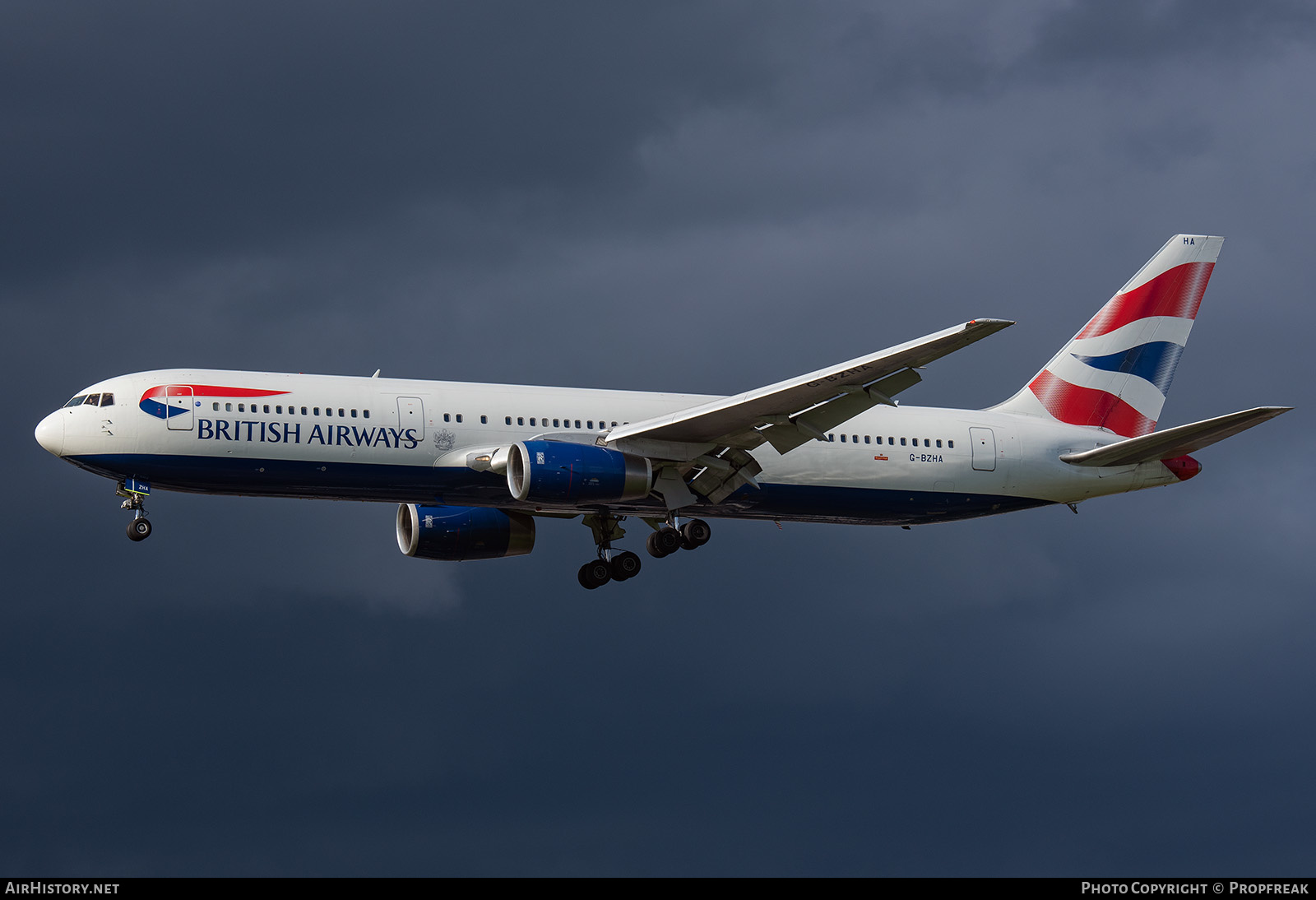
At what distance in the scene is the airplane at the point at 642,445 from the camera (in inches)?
1710

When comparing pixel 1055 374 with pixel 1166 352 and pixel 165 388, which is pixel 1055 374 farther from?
pixel 165 388

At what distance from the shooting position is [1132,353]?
54938 mm

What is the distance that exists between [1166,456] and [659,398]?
1617cm

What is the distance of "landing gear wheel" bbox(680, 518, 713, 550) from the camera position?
49094mm

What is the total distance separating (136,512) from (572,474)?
12.1 metres

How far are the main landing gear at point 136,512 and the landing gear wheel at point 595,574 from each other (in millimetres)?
14264

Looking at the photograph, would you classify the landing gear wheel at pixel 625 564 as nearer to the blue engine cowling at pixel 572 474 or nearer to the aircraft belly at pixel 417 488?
the aircraft belly at pixel 417 488

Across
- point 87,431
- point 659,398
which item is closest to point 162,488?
point 87,431

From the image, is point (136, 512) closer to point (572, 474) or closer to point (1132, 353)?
point (572, 474)

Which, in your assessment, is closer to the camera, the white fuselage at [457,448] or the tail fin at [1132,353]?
the white fuselage at [457,448]

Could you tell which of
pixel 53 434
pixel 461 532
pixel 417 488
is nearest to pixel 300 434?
pixel 417 488

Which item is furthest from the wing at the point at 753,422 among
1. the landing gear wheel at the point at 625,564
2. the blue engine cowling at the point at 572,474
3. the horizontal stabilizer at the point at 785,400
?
the landing gear wheel at the point at 625,564

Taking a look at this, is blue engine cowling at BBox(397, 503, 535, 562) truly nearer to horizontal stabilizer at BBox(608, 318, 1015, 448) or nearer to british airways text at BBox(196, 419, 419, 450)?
horizontal stabilizer at BBox(608, 318, 1015, 448)

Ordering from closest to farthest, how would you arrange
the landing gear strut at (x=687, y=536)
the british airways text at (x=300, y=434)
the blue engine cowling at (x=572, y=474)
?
the british airways text at (x=300, y=434), the blue engine cowling at (x=572, y=474), the landing gear strut at (x=687, y=536)
